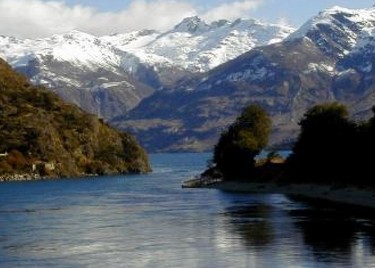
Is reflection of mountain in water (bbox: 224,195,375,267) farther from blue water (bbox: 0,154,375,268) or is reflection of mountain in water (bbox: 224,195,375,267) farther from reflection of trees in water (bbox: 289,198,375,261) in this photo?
blue water (bbox: 0,154,375,268)

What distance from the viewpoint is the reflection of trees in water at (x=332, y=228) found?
3743 inches

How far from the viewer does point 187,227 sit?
125000 millimetres

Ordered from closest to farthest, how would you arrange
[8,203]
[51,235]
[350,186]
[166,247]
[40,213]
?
1. [166,247]
2. [51,235]
3. [40,213]
4. [350,186]
5. [8,203]

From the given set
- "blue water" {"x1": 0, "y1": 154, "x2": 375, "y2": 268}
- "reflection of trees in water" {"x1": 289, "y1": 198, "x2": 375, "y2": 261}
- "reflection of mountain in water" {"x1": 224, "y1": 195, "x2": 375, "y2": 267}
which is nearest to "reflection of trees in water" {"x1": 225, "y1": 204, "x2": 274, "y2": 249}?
"reflection of mountain in water" {"x1": 224, "y1": 195, "x2": 375, "y2": 267}

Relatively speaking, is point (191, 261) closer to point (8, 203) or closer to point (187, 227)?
point (187, 227)

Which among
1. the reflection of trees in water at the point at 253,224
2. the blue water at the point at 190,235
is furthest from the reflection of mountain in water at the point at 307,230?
the blue water at the point at 190,235

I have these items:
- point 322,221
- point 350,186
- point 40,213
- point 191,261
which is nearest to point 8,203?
point 40,213

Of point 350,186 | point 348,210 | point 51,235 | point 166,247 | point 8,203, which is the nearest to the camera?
point 166,247

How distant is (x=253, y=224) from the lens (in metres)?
128

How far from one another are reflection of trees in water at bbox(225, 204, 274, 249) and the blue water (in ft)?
0.38

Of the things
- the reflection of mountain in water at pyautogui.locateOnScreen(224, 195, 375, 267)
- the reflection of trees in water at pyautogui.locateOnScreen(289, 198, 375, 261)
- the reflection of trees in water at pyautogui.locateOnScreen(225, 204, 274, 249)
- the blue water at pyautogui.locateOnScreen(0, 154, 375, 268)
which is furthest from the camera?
the reflection of trees in water at pyautogui.locateOnScreen(225, 204, 274, 249)

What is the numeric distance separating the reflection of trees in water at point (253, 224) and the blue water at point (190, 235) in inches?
4.6

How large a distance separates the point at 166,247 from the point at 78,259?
40.8 ft

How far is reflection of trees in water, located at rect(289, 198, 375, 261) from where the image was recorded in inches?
3743
